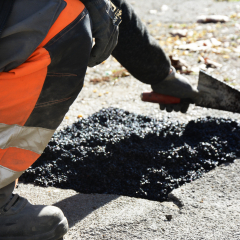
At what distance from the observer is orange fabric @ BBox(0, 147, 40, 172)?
128cm

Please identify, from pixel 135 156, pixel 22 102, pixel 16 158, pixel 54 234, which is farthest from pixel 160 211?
pixel 22 102

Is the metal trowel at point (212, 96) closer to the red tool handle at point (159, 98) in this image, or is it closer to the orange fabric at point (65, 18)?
the red tool handle at point (159, 98)

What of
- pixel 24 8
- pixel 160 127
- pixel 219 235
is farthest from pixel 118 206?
pixel 24 8

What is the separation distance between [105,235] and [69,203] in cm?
34

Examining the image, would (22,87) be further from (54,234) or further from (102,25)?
(54,234)

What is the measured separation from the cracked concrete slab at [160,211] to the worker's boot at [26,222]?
0.15 m

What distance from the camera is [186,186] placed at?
1868 mm

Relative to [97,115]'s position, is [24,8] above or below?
above

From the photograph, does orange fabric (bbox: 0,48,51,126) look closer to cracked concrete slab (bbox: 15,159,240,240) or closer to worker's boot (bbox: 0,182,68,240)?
worker's boot (bbox: 0,182,68,240)

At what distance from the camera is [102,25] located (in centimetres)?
146

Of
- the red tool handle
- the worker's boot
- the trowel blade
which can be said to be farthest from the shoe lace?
the trowel blade

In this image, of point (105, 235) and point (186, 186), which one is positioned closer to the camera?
point (105, 235)

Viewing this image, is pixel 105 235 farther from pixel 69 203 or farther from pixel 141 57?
pixel 141 57

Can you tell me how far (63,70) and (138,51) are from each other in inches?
32.2
